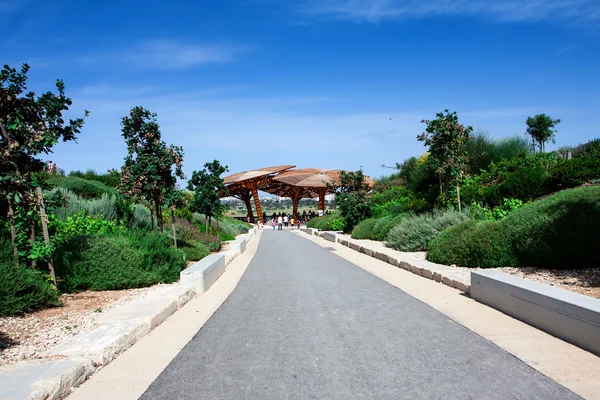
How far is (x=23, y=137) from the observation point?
881 centimetres

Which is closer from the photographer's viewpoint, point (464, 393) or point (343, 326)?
point (464, 393)

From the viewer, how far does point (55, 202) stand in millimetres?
9555

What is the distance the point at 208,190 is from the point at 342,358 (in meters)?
21.9

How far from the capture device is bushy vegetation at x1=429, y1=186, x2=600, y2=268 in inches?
377

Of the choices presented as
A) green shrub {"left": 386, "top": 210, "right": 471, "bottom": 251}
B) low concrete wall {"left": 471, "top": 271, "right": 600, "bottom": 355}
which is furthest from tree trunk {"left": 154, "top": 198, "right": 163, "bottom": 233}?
low concrete wall {"left": 471, "top": 271, "right": 600, "bottom": 355}

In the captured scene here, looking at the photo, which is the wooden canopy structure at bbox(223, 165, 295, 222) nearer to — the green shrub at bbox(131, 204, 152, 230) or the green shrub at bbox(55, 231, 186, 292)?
the green shrub at bbox(131, 204, 152, 230)

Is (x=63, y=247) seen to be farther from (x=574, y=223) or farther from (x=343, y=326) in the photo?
(x=574, y=223)

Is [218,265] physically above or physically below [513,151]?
below

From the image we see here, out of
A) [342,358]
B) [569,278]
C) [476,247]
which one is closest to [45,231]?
[342,358]

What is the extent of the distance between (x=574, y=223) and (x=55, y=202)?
9.71 m

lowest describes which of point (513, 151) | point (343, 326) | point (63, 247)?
point (343, 326)

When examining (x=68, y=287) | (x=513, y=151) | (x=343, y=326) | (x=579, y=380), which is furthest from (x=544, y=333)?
(x=513, y=151)

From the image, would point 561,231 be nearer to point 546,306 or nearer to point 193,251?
point 546,306

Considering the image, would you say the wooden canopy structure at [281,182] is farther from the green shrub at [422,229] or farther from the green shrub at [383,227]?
the green shrub at [422,229]
